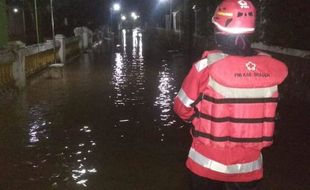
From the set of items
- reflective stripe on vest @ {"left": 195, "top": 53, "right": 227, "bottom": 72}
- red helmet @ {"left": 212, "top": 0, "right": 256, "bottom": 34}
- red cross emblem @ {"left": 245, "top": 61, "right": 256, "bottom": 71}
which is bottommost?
red cross emblem @ {"left": 245, "top": 61, "right": 256, "bottom": 71}

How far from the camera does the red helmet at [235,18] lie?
9.46 feet

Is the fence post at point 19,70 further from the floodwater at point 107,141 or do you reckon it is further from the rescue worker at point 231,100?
the rescue worker at point 231,100

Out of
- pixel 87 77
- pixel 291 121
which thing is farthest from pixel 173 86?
pixel 291 121

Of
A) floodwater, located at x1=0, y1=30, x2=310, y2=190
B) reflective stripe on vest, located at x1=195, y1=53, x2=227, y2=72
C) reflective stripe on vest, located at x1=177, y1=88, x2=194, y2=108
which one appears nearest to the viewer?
reflective stripe on vest, located at x1=195, y1=53, x2=227, y2=72

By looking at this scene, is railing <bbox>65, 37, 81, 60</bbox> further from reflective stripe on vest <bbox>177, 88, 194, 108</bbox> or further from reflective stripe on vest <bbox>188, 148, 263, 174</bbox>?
reflective stripe on vest <bbox>188, 148, 263, 174</bbox>

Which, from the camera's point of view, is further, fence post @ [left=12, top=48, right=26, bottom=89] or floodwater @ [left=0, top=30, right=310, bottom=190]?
fence post @ [left=12, top=48, right=26, bottom=89]

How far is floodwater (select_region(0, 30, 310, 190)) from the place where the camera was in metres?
5.52

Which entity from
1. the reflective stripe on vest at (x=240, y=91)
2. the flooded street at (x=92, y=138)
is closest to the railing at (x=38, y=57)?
the flooded street at (x=92, y=138)

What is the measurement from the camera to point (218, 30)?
118 inches

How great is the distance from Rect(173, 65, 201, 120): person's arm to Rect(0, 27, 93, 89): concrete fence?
919cm

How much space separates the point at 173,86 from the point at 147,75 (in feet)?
8.61

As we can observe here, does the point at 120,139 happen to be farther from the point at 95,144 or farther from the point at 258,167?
the point at 258,167

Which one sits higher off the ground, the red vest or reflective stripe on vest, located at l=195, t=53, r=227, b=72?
reflective stripe on vest, located at l=195, t=53, r=227, b=72

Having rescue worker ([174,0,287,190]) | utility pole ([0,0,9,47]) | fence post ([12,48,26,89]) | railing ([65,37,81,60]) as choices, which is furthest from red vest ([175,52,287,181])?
railing ([65,37,81,60])
